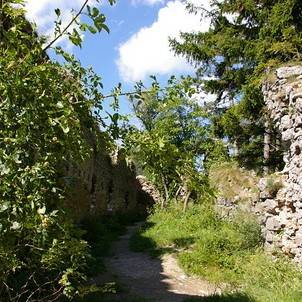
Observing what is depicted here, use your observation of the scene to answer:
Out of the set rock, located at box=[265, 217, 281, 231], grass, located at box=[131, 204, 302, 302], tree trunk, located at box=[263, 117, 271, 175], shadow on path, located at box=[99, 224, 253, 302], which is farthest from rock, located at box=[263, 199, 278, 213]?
tree trunk, located at box=[263, 117, 271, 175]

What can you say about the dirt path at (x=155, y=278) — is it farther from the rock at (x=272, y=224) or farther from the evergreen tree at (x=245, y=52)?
the evergreen tree at (x=245, y=52)

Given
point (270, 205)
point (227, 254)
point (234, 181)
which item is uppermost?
point (234, 181)

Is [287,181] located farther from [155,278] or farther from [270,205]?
[155,278]

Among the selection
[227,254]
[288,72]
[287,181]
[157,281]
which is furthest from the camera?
[227,254]

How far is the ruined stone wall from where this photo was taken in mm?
8859

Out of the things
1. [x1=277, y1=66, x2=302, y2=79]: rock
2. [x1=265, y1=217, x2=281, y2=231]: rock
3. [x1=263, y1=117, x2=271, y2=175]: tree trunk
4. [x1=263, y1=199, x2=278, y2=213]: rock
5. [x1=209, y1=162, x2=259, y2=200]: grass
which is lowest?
[x1=265, y1=217, x2=281, y2=231]: rock

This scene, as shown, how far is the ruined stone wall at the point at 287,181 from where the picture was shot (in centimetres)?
886

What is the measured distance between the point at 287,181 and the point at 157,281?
134 inches

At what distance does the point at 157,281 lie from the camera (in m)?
9.39

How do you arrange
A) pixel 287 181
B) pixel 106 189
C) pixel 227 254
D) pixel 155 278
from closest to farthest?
pixel 287 181, pixel 155 278, pixel 227 254, pixel 106 189

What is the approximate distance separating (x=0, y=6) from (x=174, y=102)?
4.02ft

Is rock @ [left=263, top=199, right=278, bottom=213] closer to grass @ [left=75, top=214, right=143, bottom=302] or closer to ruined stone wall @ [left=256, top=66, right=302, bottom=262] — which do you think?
ruined stone wall @ [left=256, top=66, right=302, bottom=262]

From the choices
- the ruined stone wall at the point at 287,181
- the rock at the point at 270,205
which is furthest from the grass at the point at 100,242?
the rock at the point at 270,205

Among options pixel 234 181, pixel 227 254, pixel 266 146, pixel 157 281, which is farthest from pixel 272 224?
pixel 234 181
